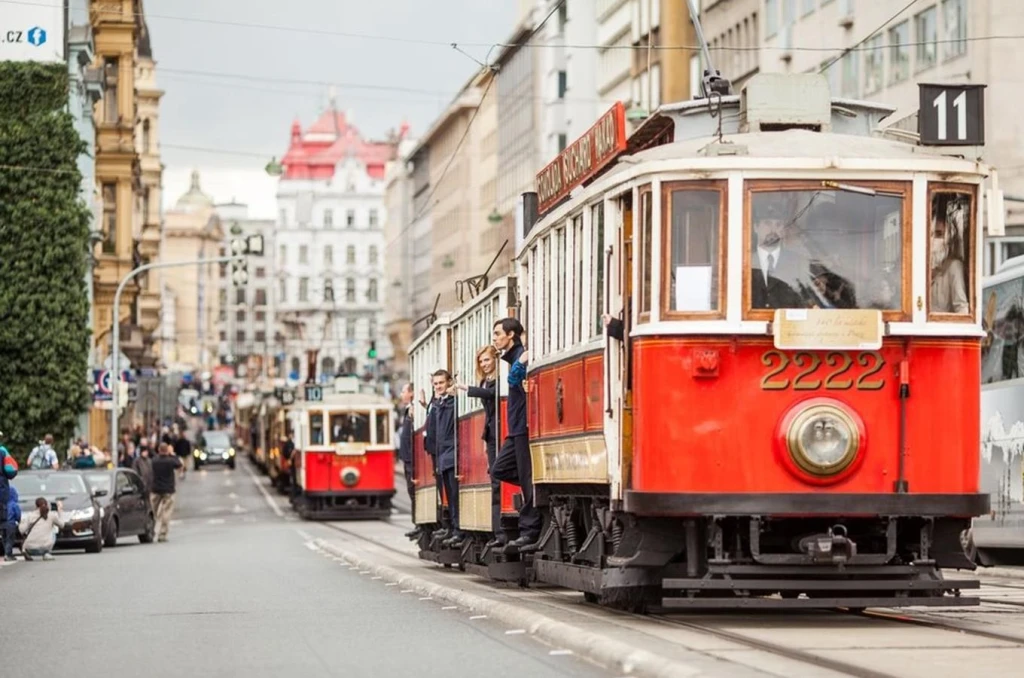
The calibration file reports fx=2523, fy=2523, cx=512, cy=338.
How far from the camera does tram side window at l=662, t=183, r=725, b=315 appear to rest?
1552 cm

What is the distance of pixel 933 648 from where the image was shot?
44.9ft

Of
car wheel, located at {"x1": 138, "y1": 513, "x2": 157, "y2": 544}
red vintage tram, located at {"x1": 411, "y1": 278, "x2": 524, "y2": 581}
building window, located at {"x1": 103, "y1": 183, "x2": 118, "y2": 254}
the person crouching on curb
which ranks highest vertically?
building window, located at {"x1": 103, "y1": 183, "x2": 118, "y2": 254}

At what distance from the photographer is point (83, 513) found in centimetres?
3900

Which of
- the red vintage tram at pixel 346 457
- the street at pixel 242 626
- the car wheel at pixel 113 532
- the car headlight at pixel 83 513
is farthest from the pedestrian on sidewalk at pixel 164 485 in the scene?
the street at pixel 242 626

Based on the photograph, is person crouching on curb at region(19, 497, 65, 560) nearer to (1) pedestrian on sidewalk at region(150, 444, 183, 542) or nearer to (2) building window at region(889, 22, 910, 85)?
(1) pedestrian on sidewalk at region(150, 444, 183, 542)

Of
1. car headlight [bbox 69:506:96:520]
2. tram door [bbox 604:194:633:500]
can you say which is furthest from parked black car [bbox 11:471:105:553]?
tram door [bbox 604:194:633:500]

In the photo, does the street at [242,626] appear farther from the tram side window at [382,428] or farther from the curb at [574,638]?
the tram side window at [382,428]

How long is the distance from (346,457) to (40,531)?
78.3 feet

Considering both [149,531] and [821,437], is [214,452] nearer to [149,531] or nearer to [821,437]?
[149,531]

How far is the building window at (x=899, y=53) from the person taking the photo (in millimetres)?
56906

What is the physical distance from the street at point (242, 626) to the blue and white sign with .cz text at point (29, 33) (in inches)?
1063

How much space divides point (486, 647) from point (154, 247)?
84.0 metres

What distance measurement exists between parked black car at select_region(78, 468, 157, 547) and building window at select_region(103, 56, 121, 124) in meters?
→ 31.6

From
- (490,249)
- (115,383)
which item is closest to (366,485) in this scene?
(115,383)
